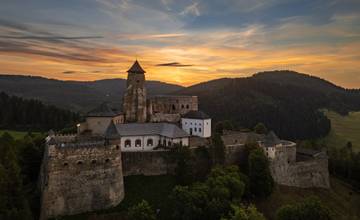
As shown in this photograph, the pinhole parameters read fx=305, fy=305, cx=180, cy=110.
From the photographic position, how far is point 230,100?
17025cm

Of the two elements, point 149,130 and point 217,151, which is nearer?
point 217,151

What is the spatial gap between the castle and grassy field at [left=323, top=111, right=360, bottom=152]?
2392 inches

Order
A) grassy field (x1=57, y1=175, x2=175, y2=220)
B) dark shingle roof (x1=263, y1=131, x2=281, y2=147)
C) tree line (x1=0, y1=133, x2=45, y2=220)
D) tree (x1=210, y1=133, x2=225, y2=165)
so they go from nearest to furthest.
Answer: tree line (x1=0, y1=133, x2=45, y2=220) → grassy field (x1=57, y1=175, x2=175, y2=220) → tree (x1=210, y1=133, x2=225, y2=165) → dark shingle roof (x1=263, y1=131, x2=281, y2=147)

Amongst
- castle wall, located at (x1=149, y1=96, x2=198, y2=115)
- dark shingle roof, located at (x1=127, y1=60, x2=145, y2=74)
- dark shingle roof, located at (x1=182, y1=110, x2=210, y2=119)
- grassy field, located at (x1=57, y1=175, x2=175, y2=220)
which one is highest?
dark shingle roof, located at (x1=127, y1=60, x2=145, y2=74)

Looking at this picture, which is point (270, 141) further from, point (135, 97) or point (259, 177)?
point (135, 97)

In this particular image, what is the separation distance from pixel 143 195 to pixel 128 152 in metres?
7.77

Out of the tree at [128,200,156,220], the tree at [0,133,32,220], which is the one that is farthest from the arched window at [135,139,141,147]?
the tree at [0,133,32,220]

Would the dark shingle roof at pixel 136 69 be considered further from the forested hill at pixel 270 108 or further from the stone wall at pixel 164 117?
the forested hill at pixel 270 108

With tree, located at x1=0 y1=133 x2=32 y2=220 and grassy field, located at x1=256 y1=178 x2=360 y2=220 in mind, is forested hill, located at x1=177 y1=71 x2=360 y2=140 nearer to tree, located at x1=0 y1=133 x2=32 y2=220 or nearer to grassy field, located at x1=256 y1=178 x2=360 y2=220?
grassy field, located at x1=256 y1=178 x2=360 y2=220

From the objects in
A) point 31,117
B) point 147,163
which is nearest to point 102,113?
point 147,163

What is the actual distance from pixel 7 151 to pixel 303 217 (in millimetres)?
43151

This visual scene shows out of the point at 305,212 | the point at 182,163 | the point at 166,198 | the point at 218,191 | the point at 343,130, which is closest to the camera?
the point at 305,212

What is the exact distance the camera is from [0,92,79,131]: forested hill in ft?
319

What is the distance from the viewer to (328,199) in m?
61.2
